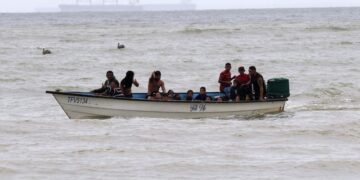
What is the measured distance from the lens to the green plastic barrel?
2033cm

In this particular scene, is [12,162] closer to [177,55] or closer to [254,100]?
[254,100]

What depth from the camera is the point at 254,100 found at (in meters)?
19.6

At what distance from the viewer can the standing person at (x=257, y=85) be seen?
1981 centimetres

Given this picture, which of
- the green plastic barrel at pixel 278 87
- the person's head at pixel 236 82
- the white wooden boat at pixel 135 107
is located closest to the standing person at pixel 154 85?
the white wooden boat at pixel 135 107

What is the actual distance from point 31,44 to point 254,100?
4063 cm

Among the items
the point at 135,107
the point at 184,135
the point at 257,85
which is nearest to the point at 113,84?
the point at 135,107

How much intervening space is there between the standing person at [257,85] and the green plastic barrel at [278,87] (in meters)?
0.43

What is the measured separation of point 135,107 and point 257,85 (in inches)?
119

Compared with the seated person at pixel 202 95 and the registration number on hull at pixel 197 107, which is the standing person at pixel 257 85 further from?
the registration number on hull at pixel 197 107

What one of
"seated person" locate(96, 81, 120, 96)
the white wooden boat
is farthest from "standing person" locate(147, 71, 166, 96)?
"seated person" locate(96, 81, 120, 96)

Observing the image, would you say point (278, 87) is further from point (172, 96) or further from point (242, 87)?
point (172, 96)

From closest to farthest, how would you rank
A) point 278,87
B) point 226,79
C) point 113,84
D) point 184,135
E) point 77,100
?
1. point 184,135
2. point 77,100
3. point 113,84
4. point 278,87
5. point 226,79

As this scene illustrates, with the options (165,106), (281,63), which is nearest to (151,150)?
(165,106)

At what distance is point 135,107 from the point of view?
18.7 meters
